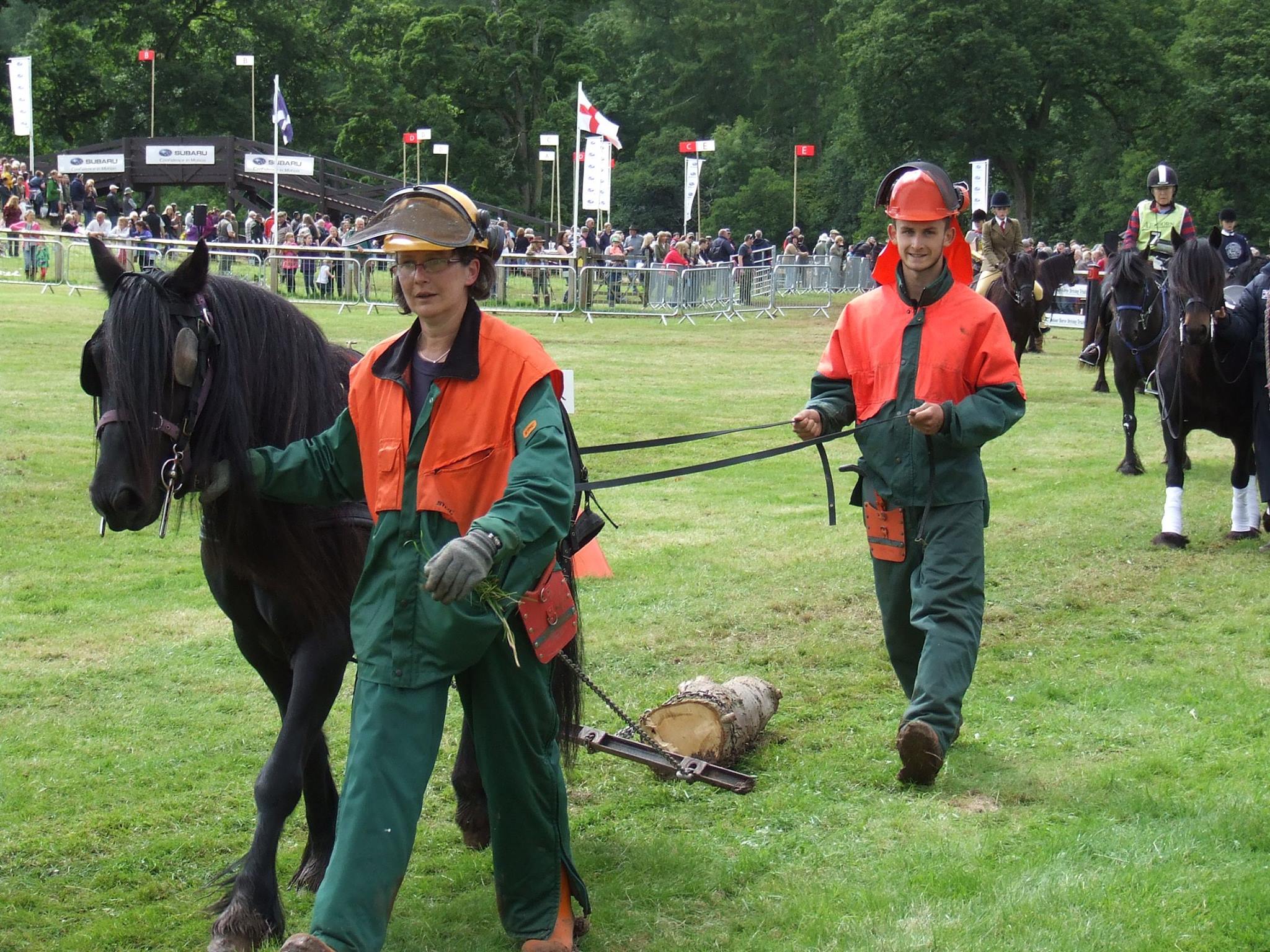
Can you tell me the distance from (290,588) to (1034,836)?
265 cm

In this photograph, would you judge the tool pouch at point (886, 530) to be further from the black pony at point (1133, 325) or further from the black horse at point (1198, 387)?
the black pony at point (1133, 325)

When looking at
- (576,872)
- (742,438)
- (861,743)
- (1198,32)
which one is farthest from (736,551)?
(1198,32)

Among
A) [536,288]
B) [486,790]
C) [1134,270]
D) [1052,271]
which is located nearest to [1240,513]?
[1134,270]

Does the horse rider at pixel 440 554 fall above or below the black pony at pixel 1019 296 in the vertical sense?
below

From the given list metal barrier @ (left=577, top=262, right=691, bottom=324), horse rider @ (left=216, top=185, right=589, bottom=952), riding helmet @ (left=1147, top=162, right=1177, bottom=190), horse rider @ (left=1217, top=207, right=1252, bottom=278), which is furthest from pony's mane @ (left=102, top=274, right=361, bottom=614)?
metal barrier @ (left=577, top=262, right=691, bottom=324)

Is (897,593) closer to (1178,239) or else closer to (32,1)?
(1178,239)

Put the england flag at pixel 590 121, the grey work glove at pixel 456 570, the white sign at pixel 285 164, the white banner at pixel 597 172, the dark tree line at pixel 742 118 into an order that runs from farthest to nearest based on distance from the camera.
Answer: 1. the dark tree line at pixel 742 118
2. the white sign at pixel 285 164
3. the england flag at pixel 590 121
4. the white banner at pixel 597 172
5. the grey work glove at pixel 456 570

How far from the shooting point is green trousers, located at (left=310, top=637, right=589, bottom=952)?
3428 mm

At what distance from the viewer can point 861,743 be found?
596 centimetres

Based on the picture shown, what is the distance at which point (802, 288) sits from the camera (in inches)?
1363

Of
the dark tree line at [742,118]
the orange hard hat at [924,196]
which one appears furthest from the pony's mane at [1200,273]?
the dark tree line at [742,118]

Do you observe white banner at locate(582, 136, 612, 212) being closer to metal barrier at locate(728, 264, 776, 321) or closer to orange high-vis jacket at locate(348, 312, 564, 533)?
metal barrier at locate(728, 264, 776, 321)

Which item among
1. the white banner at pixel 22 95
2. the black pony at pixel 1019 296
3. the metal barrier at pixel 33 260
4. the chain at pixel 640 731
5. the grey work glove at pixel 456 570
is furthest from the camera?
the white banner at pixel 22 95

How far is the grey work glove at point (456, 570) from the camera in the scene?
322cm
